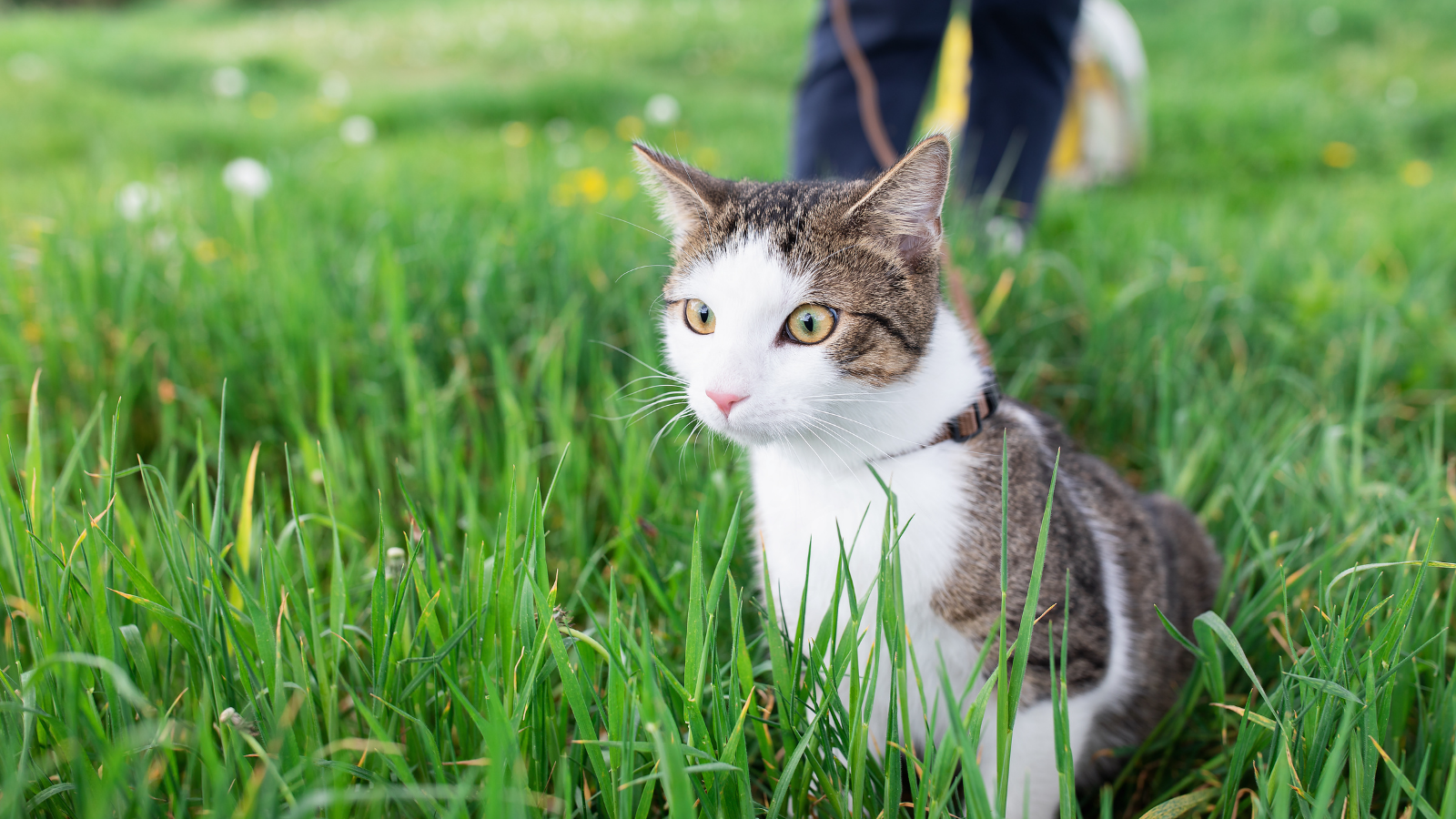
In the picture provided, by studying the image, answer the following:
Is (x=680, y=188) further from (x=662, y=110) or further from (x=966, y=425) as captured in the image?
(x=662, y=110)

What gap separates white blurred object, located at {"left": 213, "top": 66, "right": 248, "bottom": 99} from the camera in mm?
6031

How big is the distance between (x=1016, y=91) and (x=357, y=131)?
12.5ft

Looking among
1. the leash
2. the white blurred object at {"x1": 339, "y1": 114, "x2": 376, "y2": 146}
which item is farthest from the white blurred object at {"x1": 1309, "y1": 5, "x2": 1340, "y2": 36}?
the white blurred object at {"x1": 339, "y1": 114, "x2": 376, "y2": 146}

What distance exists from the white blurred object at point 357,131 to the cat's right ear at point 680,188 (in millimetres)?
3879

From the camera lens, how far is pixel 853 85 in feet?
9.13

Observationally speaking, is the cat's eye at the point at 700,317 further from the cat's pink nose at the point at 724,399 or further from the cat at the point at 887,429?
the cat's pink nose at the point at 724,399

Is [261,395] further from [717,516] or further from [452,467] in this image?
[717,516]

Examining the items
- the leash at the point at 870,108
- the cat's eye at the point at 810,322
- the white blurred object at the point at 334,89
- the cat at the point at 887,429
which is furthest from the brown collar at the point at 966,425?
the white blurred object at the point at 334,89

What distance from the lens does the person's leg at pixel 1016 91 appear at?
280 cm

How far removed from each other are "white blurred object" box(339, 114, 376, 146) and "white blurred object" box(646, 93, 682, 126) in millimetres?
1711

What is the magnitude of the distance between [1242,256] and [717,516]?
2342mm

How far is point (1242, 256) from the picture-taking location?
9.29ft

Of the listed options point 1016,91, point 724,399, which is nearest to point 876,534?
point 724,399

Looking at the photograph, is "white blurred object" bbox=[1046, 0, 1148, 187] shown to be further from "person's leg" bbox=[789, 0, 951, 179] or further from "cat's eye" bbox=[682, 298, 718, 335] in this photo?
"cat's eye" bbox=[682, 298, 718, 335]
